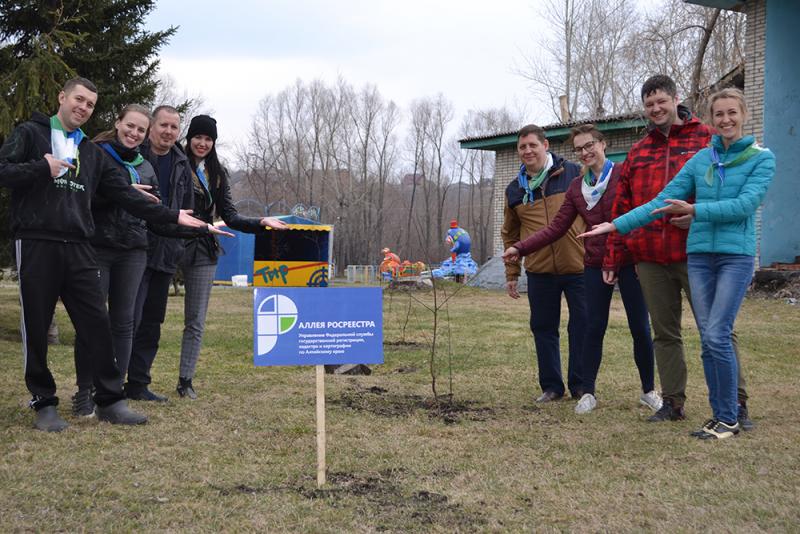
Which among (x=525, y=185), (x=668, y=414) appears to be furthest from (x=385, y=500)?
(x=525, y=185)

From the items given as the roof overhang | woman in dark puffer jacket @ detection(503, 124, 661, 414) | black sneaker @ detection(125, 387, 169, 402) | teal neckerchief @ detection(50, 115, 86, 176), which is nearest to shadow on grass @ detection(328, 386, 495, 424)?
woman in dark puffer jacket @ detection(503, 124, 661, 414)

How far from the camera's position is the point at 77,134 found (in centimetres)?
441

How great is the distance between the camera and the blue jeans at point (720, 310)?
13.7 feet

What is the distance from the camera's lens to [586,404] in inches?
200

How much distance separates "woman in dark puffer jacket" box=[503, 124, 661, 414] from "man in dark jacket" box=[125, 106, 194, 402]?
2314 millimetres

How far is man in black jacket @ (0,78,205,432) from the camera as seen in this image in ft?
13.7

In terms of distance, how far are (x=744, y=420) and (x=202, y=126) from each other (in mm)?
4024

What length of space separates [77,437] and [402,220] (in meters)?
48.0

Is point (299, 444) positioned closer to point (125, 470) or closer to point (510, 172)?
point (125, 470)

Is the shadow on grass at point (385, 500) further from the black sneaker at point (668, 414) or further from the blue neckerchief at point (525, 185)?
the blue neckerchief at point (525, 185)

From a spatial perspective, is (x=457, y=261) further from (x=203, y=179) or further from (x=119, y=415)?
(x=119, y=415)

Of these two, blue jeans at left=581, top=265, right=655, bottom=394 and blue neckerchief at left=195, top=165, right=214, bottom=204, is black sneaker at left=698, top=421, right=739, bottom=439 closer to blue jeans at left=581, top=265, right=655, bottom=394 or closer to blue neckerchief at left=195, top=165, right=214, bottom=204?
blue jeans at left=581, top=265, right=655, bottom=394

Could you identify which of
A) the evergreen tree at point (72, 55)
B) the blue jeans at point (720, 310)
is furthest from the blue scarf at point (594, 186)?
the evergreen tree at point (72, 55)

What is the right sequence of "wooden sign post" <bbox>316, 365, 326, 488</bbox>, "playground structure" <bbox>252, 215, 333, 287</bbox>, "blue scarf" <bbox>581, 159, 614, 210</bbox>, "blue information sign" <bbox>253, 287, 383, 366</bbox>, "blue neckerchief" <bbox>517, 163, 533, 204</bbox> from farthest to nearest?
"playground structure" <bbox>252, 215, 333, 287</bbox>
"blue neckerchief" <bbox>517, 163, 533, 204</bbox>
"blue scarf" <bbox>581, 159, 614, 210</bbox>
"blue information sign" <bbox>253, 287, 383, 366</bbox>
"wooden sign post" <bbox>316, 365, 326, 488</bbox>
